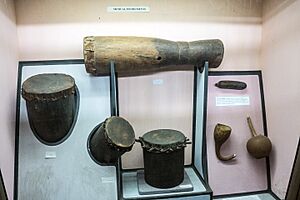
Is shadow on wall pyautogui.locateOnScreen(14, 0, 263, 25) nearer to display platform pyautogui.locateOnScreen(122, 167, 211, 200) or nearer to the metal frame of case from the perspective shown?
the metal frame of case

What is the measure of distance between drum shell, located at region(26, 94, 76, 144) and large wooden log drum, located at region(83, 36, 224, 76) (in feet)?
0.94

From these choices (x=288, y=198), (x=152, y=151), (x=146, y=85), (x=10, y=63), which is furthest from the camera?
(x=146, y=85)

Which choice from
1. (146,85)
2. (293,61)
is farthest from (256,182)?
(146,85)

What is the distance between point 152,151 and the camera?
189 centimetres

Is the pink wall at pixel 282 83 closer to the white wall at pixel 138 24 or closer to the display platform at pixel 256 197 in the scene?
the display platform at pixel 256 197

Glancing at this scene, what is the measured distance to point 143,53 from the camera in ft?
6.70

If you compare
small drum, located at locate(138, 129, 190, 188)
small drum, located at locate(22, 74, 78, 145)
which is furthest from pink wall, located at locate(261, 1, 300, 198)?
small drum, located at locate(22, 74, 78, 145)

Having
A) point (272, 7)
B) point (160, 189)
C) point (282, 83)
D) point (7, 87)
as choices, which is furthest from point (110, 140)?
point (272, 7)

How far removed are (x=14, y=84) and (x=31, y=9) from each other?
0.51m

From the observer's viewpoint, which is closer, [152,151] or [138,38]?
[152,151]

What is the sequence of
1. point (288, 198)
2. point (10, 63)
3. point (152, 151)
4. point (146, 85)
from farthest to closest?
point (146, 85), point (10, 63), point (152, 151), point (288, 198)

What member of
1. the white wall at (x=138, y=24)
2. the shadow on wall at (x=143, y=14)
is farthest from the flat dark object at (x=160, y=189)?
the shadow on wall at (x=143, y=14)

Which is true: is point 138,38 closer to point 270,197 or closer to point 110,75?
point 110,75

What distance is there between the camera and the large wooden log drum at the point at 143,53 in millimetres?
2002
